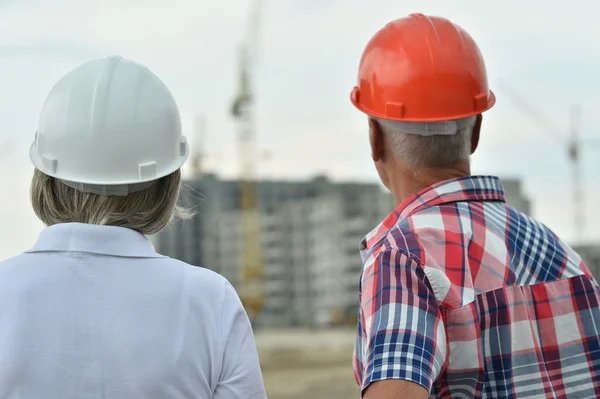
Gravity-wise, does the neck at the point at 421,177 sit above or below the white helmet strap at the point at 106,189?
below

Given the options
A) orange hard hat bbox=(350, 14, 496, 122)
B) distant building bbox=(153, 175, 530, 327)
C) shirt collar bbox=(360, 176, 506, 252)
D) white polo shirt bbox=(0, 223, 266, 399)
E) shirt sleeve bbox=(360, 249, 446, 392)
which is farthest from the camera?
distant building bbox=(153, 175, 530, 327)

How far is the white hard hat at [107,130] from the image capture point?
2.16m

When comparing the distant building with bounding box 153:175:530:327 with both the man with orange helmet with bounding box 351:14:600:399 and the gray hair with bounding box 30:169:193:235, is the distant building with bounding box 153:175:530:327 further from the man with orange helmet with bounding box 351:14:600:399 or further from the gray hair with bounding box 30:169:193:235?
the gray hair with bounding box 30:169:193:235

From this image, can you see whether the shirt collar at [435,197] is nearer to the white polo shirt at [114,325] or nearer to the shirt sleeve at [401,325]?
the shirt sleeve at [401,325]

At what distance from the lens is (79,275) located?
2.04 meters

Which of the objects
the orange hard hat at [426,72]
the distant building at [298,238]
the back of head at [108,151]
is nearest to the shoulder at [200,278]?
the back of head at [108,151]

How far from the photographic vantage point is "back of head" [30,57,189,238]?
2.13m

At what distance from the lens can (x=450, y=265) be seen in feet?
7.29

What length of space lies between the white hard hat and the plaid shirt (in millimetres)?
594

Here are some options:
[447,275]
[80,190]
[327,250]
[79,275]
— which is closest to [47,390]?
[79,275]

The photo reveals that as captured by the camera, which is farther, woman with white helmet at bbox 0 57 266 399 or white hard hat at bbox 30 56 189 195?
white hard hat at bbox 30 56 189 195

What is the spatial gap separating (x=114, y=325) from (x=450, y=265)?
796mm

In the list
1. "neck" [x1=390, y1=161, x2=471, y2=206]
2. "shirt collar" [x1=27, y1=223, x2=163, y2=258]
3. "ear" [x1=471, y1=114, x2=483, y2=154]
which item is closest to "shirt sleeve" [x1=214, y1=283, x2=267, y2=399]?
"shirt collar" [x1=27, y1=223, x2=163, y2=258]

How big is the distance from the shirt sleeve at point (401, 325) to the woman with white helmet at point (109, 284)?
0.28 metres
